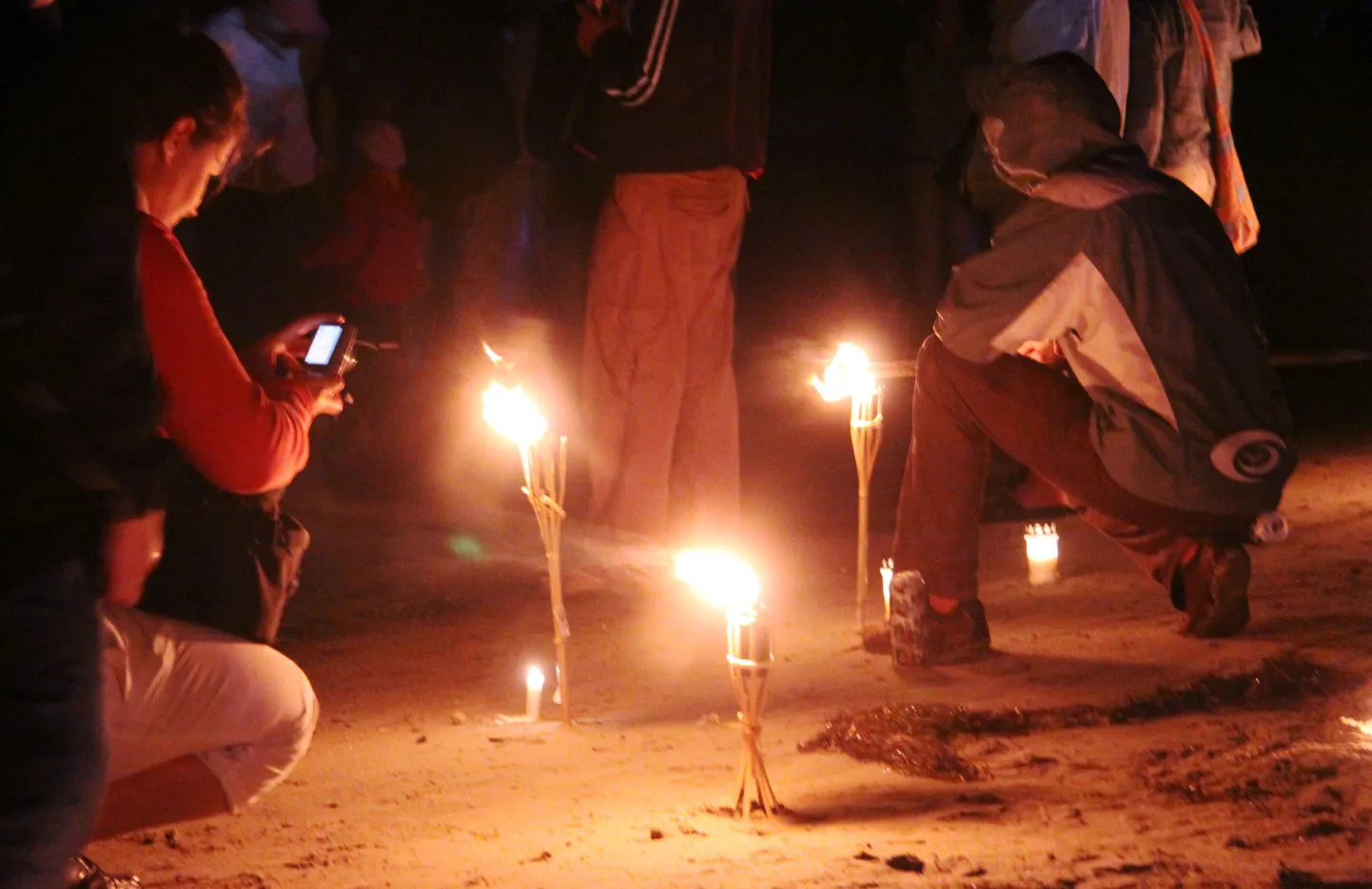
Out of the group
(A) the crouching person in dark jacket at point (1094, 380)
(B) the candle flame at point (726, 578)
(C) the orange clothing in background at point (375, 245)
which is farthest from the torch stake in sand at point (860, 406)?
(C) the orange clothing in background at point (375, 245)

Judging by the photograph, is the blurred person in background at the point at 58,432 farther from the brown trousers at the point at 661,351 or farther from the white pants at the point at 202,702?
the brown trousers at the point at 661,351

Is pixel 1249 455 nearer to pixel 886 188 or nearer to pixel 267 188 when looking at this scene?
pixel 267 188

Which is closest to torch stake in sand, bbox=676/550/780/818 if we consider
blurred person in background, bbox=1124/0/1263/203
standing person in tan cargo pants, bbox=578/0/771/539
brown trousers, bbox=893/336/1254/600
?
brown trousers, bbox=893/336/1254/600

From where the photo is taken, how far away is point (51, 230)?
2.45 metres

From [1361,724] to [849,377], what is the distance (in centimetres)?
219

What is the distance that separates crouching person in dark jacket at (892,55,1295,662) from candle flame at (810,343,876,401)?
362 millimetres

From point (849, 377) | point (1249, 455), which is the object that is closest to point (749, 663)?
point (1249, 455)

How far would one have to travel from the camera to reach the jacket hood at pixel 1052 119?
16.4ft

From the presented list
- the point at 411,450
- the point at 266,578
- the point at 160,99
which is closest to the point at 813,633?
the point at 266,578

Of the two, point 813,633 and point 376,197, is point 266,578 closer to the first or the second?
point 813,633

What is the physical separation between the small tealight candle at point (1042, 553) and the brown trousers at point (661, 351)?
141 cm

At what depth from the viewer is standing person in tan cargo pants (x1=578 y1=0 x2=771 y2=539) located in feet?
21.3

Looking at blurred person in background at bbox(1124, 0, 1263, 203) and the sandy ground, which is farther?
blurred person in background at bbox(1124, 0, 1263, 203)

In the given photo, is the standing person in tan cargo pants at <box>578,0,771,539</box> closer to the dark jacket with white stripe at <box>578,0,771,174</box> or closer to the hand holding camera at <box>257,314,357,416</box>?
the dark jacket with white stripe at <box>578,0,771,174</box>
